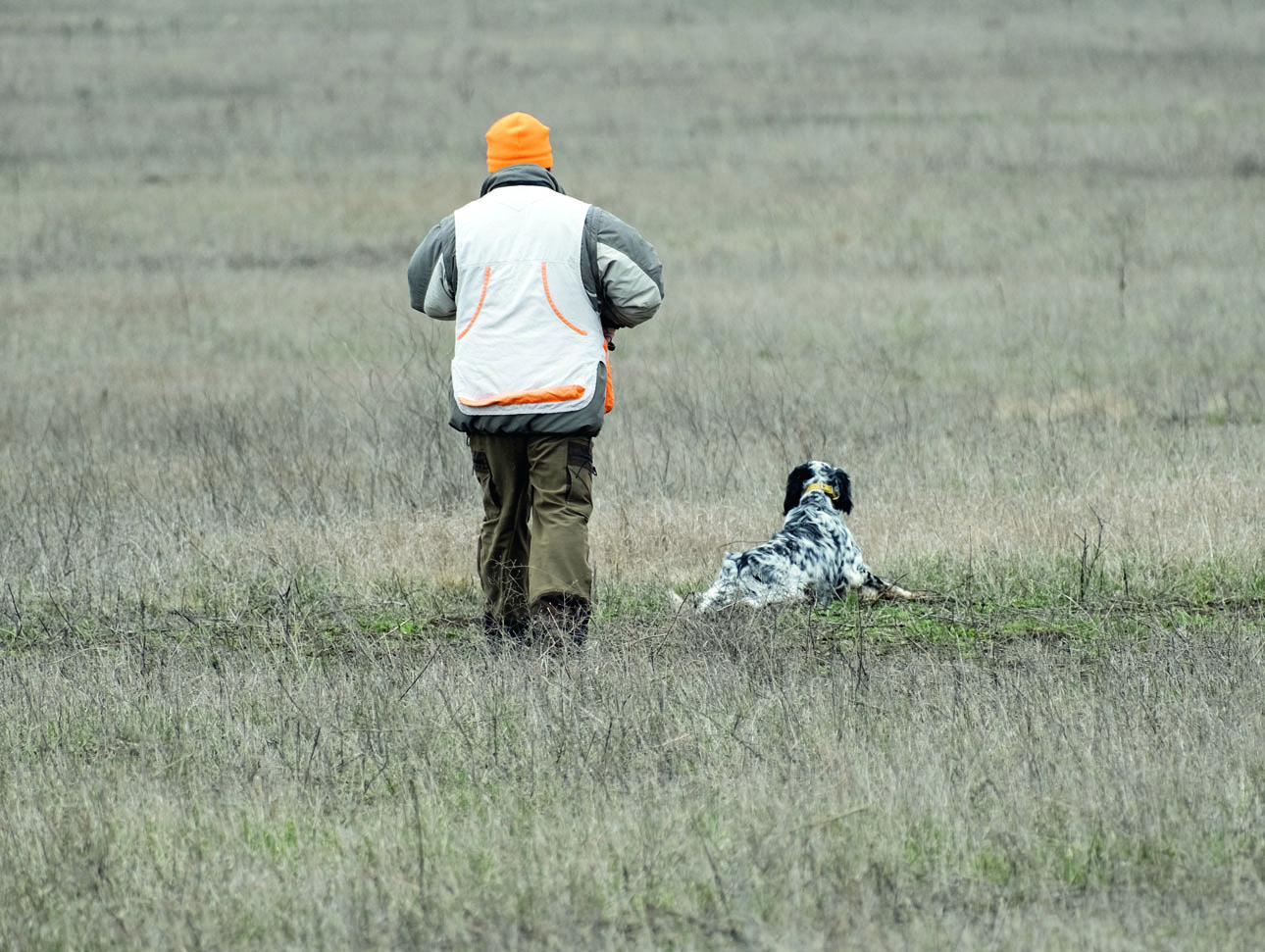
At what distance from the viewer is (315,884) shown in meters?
3.43

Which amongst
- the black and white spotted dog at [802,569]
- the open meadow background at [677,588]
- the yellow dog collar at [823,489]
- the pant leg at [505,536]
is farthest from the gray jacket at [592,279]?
the yellow dog collar at [823,489]

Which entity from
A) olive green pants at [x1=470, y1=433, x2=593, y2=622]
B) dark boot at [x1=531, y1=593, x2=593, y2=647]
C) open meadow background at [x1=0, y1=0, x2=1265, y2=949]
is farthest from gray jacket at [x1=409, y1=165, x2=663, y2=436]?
open meadow background at [x1=0, y1=0, x2=1265, y2=949]

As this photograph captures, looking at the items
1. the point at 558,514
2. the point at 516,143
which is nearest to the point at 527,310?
the point at 516,143

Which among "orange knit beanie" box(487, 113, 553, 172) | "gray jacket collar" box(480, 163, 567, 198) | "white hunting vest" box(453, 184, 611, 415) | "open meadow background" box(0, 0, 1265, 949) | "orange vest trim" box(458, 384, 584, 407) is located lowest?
"open meadow background" box(0, 0, 1265, 949)

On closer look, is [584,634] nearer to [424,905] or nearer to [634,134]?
[424,905]

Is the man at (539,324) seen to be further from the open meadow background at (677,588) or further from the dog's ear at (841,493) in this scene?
the dog's ear at (841,493)

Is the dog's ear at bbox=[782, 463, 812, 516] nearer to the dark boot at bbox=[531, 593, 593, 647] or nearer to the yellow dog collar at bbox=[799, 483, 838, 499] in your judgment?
the yellow dog collar at bbox=[799, 483, 838, 499]

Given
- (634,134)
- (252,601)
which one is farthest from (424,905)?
(634,134)

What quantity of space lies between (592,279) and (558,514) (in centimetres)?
90

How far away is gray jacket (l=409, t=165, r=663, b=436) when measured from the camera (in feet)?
17.2

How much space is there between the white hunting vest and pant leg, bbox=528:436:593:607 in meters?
0.20

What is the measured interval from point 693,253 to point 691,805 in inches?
644

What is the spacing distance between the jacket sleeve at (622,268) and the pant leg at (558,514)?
1.77 feet

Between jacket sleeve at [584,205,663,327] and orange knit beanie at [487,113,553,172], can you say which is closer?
jacket sleeve at [584,205,663,327]
